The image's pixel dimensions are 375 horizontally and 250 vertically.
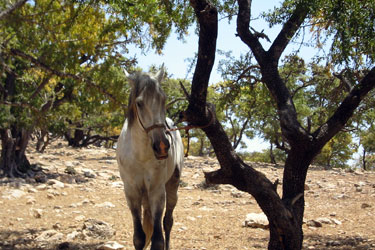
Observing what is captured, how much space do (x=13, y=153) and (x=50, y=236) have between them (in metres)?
7.66

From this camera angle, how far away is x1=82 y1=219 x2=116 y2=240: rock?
19.1ft

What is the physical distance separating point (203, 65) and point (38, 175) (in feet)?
33.8

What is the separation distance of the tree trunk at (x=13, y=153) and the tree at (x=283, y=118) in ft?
32.9

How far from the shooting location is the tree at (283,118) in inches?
152

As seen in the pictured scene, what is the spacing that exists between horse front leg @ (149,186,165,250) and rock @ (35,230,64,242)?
93.2 inches

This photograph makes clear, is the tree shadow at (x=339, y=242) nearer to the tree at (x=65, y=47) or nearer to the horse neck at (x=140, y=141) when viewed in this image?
the horse neck at (x=140, y=141)

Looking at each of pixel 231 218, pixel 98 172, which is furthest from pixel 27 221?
pixel 98 172

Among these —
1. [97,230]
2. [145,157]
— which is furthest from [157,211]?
[97,230]

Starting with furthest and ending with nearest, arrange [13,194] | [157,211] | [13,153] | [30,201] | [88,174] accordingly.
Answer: [88,174]
[13,153]
[13,194]
[30,201]
[157,211]

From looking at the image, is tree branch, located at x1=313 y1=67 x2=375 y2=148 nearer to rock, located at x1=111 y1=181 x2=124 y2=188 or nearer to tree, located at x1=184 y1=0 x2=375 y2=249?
tree, located at x1=184 y1=0 x2=375 y2=249

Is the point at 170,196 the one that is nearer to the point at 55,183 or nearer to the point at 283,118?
the point at 283,118

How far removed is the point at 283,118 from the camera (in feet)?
14.5

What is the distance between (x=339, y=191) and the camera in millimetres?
11211

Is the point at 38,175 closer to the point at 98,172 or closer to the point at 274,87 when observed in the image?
the point at 98,172
